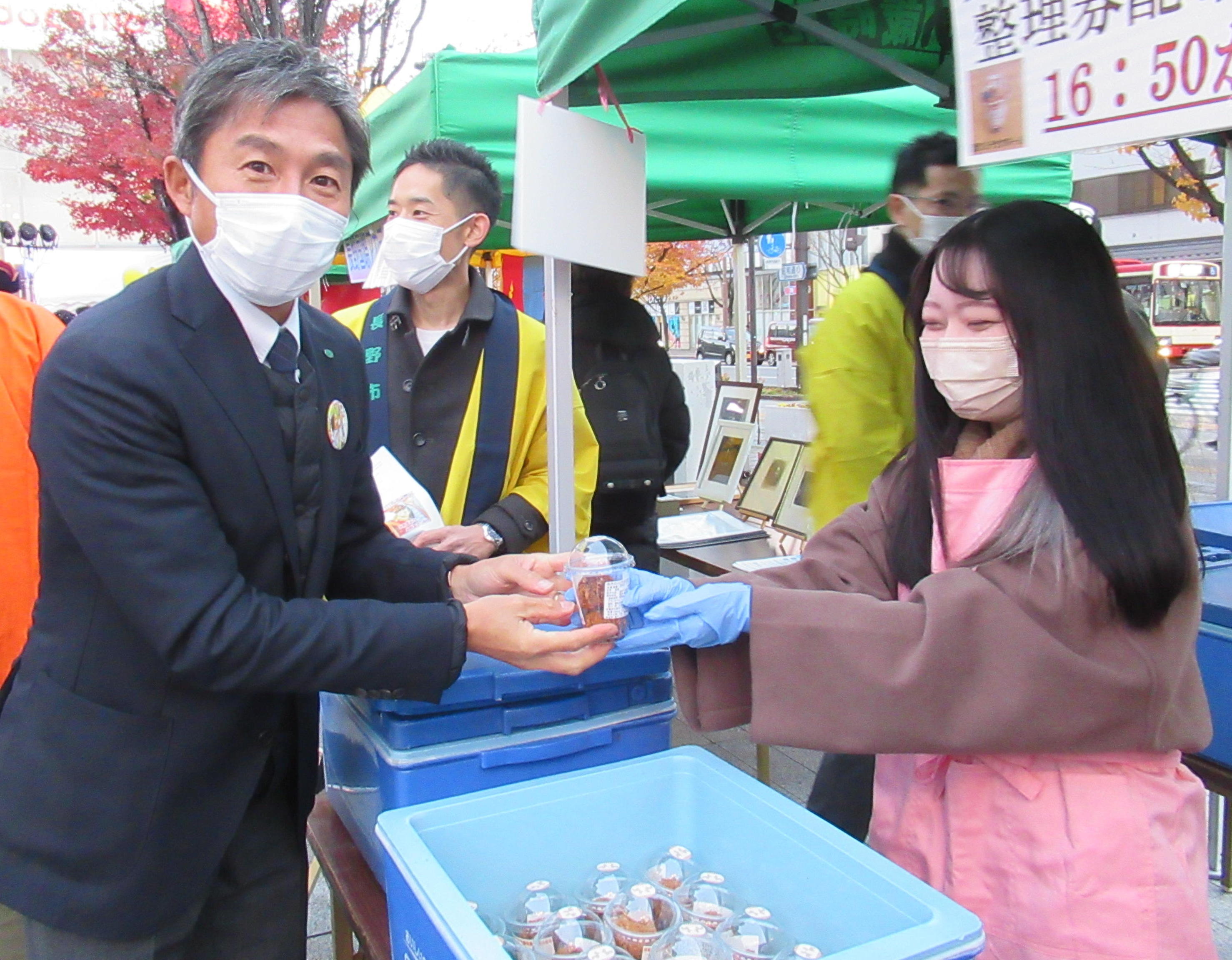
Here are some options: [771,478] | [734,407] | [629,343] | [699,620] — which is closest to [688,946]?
[699,620]

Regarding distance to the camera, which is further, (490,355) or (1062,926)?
(490,355)

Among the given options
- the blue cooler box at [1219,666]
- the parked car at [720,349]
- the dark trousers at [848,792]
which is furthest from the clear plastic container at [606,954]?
the parked car at [720,349]

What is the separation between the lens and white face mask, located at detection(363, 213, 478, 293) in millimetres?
2678

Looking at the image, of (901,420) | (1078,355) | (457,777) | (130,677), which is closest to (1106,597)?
(1078,355)

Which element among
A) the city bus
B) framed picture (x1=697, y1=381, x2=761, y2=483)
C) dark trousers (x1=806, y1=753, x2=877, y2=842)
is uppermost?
the city bus

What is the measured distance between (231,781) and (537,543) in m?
1.45

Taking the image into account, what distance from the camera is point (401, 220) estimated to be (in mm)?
2715

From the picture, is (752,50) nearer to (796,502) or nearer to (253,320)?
(253,320)

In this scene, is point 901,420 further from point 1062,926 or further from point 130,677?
point 130,677

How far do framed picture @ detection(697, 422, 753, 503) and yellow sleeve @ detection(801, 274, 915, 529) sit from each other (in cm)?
307

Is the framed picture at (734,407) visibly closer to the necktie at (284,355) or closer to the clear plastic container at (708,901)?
the necktie at (284,355)

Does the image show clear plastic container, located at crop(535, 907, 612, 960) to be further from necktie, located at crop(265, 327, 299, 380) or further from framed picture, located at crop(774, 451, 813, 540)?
framed picture, located at crop(774, 451, 813, 540)

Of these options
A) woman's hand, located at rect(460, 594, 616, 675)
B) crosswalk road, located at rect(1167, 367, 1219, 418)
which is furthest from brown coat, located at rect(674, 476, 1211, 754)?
crosswalk road, located at rect(1167, 367, 1219, 418)

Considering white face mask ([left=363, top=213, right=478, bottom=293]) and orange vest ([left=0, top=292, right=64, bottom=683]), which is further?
white face mask ([left=363, top=213, right=478, bottom=293])
